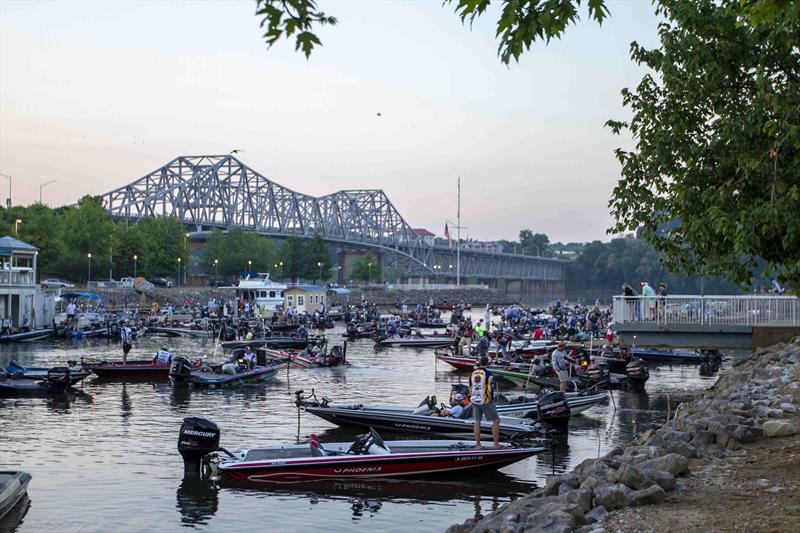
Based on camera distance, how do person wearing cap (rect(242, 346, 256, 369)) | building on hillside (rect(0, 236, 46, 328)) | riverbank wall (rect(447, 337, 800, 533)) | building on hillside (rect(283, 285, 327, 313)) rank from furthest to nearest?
1. building on hillside (rect(283, 285, 327, 313))
2. building on hillside (rect(0, 236, 46, 328))
3. person wearing cap (rect(242, 346, 256, 369))
4. riverbank wall (rect(447, 337, 800, 533))

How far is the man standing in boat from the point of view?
724 inches

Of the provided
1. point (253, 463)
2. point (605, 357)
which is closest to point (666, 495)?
point (253, 463)

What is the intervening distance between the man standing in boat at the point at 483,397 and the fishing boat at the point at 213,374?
678 inches

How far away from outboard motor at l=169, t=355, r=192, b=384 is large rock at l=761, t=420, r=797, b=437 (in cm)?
2429

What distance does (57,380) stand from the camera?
32.1 metres

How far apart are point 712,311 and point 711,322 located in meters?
0.44

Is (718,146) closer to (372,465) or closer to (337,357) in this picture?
(372,465)

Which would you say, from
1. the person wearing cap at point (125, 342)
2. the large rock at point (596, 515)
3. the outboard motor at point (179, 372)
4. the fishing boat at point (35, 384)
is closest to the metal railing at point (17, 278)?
the person wearing cap at point (125, 342)

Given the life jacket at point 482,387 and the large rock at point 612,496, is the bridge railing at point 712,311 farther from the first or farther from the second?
the large rock at point 612,496

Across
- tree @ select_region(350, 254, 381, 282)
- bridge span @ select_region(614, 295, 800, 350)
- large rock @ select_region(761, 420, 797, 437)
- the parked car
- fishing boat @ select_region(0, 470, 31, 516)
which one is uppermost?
tree @ select_region(350, 254, 381, 282)

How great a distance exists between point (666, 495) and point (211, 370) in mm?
27185

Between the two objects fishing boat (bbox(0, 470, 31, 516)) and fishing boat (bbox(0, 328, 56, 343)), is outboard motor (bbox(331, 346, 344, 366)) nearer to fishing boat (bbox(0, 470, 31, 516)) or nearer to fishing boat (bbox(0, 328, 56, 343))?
fishing boat (bbox(0, 328, 56, 343))

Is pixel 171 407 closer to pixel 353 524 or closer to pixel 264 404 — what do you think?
pixel 264 404

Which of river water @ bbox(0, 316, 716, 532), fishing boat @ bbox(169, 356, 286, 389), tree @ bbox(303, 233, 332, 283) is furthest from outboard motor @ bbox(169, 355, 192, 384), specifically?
tree @ bbox(303, 233, 332, 283)
